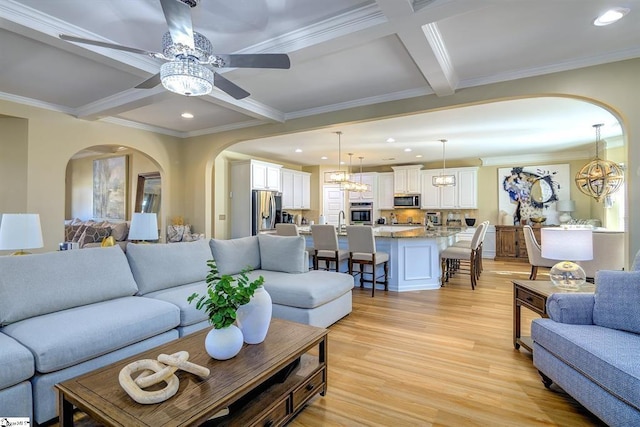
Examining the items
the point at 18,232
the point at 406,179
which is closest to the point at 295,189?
the point at 406,179

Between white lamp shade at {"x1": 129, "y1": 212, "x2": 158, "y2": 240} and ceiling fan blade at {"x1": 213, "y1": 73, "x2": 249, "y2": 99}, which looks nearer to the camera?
ceiling fan blade at {"x1": 213, "y1": 73, "x2": 249, "y2": 99}

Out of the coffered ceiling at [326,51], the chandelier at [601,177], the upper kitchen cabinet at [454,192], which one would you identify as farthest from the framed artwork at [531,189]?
the coffered ceiling at [326,51]

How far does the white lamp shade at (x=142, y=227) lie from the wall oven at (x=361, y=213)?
6477 millimetres

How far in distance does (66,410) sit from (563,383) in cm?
266

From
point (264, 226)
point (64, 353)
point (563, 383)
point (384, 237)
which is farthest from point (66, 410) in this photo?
point (264, 226)

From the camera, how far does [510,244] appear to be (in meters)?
7.72

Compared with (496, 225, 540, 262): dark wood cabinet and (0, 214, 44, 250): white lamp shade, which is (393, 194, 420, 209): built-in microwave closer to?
(496, 225, 540, 262): dark wood cabinet

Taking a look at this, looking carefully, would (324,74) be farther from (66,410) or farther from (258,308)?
(66,410)

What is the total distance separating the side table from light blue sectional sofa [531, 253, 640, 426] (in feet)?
0.75

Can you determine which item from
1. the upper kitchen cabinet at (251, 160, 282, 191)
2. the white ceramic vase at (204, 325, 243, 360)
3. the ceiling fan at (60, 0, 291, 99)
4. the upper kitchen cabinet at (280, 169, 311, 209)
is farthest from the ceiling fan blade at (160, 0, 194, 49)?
the upper kitchen cabinet at (280, 169, 311, 209)

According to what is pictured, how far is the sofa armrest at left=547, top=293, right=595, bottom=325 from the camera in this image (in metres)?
2.12

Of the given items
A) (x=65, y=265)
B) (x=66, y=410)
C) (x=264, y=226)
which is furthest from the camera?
(x=264, y=226)

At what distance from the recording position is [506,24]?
2.49 m

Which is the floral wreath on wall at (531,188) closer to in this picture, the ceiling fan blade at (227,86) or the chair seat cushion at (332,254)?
the chair seat cushion at (332,254)
